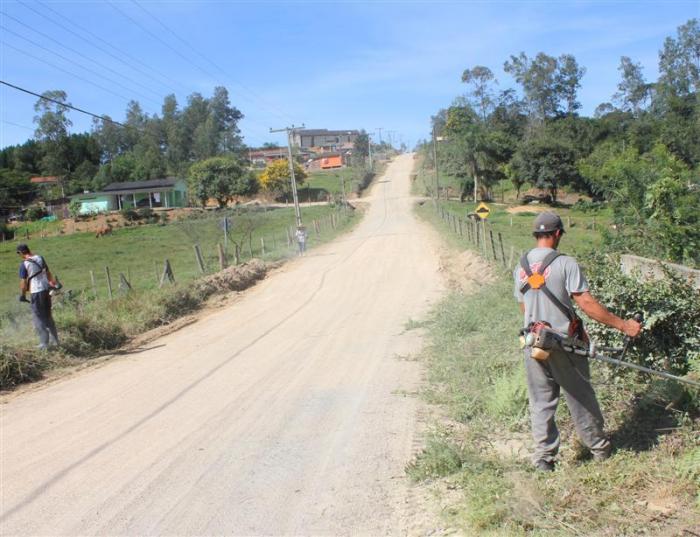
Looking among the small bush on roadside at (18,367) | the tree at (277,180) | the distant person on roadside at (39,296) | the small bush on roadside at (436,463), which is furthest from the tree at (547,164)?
the small bush on roadside at (436,463)

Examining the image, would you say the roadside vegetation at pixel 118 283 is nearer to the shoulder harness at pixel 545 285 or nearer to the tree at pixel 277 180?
the shoulder harness at pixel 545 285

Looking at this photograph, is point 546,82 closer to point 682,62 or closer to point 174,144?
point 682,62

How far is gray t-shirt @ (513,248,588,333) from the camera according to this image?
4641 millimetres

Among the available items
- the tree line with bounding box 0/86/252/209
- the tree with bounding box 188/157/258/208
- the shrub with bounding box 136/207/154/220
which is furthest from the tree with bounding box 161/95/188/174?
the shrub with bounding box 136/207/154/220

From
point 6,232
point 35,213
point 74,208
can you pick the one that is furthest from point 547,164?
point 35,213

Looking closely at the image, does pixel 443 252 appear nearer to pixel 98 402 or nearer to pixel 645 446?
pixel 98 402

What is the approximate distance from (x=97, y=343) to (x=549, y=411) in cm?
923

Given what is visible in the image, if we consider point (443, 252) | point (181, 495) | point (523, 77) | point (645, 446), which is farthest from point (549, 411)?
point (523, 77)

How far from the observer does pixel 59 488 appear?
17.5ft

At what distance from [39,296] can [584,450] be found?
348 inches

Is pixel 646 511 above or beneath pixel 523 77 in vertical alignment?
beneath

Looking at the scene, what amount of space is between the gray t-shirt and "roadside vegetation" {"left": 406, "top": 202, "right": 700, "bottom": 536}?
1083 millimetres

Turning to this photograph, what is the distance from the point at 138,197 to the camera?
86.2 metres

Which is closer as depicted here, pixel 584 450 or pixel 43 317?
pixel 584 450
